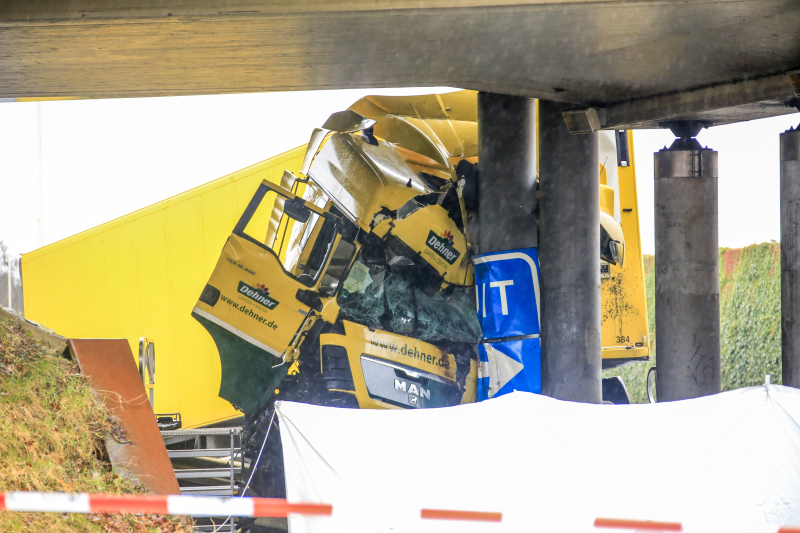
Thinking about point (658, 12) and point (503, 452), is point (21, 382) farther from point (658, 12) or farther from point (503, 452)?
point (658, 12)

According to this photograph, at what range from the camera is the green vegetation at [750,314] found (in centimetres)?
1331

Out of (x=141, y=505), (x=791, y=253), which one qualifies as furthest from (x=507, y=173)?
(x=141, y=505)

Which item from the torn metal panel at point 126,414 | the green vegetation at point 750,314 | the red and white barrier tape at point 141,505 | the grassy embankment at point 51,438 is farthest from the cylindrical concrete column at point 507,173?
the red and white barrier tape at point 141,505

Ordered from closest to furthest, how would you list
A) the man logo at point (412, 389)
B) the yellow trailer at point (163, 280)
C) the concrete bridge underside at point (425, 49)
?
1. the concrete bridge underside at point (425, 49)
2. the man logo at point (412, 389)
3. the yellow trailer at point (163, 280)

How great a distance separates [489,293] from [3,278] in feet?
68.1

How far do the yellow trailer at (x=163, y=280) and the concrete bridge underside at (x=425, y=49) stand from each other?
106 inches

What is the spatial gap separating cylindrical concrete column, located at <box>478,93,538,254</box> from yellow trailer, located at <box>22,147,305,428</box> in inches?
115

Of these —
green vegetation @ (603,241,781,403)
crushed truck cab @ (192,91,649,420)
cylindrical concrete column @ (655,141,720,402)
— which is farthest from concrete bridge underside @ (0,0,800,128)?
green vegetation @ (603,241,781,403)

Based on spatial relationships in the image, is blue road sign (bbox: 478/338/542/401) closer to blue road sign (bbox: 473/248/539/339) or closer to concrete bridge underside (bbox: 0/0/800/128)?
blue road sign (bbox: 473/248/539/339)

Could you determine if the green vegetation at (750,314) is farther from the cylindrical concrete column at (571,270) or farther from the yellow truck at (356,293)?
the cylindrical concrete column at (571,270)

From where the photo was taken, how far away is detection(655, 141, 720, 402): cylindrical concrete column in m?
9.02

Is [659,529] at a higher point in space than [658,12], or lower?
lower

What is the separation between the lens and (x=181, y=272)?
35.6ft

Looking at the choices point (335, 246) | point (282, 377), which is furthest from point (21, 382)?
point (335, 246)
